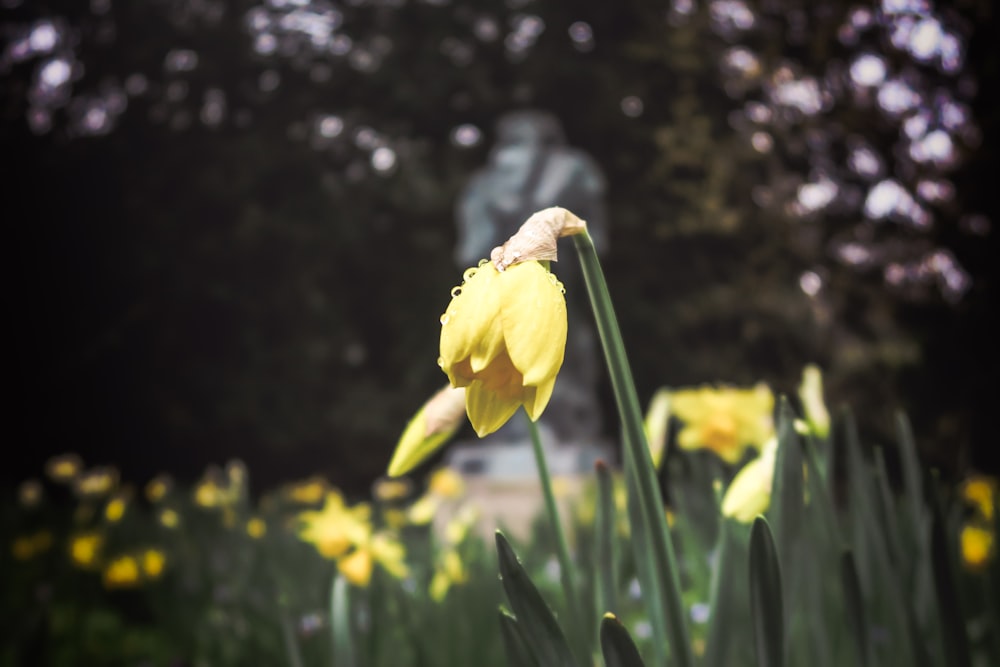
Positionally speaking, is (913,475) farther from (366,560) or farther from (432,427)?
(366,560)

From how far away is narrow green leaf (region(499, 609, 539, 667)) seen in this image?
0.44m

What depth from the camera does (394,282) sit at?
6117mm

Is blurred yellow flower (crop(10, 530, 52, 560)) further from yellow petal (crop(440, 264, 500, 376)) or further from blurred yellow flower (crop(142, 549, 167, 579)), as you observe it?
yellow petal (crop(440, 264, 500, 376))

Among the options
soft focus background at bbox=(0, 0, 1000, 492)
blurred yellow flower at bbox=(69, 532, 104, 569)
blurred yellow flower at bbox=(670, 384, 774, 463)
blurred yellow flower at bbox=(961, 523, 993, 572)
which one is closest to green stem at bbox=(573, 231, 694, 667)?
blurred yellow flower at bbox=(670, 384, 774, 463)

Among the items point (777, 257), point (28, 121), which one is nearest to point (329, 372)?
point (28, 121)

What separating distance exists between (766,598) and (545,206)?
3561mm

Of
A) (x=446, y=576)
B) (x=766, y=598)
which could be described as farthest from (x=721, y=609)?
(x=446, y=576)

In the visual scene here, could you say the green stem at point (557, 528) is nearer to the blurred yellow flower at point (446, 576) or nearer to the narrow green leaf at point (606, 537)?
the narrow green leaf at point (606, 537)

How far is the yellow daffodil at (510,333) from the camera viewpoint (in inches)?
13.8

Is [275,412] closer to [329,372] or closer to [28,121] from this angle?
[329,372]

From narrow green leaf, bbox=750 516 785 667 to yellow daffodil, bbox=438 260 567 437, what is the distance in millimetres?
161

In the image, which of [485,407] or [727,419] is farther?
[727,419]

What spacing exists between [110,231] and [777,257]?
14.6 ft

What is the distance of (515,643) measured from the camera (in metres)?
0.45
